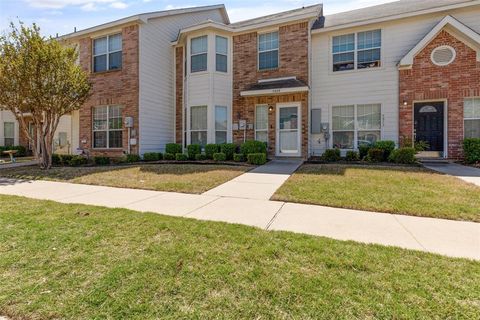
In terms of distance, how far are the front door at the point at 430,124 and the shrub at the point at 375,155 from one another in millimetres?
2031

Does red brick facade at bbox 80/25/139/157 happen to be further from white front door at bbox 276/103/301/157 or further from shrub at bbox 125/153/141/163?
white front door at bbox 276/103/301/157

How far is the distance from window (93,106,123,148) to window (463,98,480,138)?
1522 centimetres

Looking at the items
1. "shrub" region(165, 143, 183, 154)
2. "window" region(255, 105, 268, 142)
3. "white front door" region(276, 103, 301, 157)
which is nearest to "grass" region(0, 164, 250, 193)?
"shrub" region(165, 143, 183, 154)

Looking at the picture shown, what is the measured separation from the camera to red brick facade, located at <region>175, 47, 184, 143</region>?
47.6ft

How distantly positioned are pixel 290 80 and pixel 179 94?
19.4ft

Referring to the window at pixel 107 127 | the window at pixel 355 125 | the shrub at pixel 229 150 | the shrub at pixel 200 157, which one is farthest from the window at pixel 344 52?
the window at pixel 107 127

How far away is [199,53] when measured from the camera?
523 inches

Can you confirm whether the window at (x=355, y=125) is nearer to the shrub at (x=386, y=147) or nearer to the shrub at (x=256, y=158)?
the shrub at (x=386, y=147)

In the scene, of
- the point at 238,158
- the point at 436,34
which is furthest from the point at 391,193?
the point at 436,34

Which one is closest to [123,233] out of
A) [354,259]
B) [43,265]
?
[43,265]

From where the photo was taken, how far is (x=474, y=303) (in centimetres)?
221

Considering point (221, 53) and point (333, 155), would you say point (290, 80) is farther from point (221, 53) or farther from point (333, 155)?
point (333, 155)

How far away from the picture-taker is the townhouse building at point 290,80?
36.2 feet

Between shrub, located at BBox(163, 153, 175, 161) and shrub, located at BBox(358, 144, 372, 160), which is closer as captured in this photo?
shrub, located at BBox(358, 144, 372, 160)
